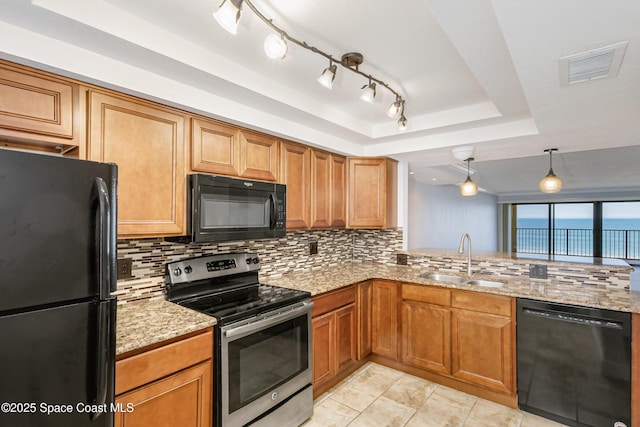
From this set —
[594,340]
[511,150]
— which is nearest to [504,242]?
[511,150]

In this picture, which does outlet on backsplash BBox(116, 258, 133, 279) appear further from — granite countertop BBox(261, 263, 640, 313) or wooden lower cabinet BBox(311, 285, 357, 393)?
wooden lower cabinet BBox(311, 285, 357, 393)

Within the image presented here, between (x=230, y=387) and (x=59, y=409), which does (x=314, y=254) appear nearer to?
(x=230, y=387)

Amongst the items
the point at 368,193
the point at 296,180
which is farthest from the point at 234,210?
the point at 368,193

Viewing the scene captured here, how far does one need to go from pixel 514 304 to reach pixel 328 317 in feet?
4.68

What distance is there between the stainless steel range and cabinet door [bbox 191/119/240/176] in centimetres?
66

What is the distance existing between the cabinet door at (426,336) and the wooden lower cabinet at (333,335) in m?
0.49

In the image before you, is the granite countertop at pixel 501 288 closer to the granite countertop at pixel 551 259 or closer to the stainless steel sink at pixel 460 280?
the stainless steel sink at pixel 460 280

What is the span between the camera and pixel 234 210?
2129 mm

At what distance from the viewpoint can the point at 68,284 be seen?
39.9 inches

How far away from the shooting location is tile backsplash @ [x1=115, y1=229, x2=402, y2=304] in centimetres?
197

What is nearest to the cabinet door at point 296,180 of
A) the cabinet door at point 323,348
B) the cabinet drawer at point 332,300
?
the cabinet drawer at point 332,300

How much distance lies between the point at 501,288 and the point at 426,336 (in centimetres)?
76

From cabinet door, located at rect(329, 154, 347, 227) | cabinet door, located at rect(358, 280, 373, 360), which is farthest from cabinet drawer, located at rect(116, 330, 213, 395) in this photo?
cabinet door, located at rect(329, 154, 347, 227)

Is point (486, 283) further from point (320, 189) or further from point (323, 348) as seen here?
point (320, 189)
